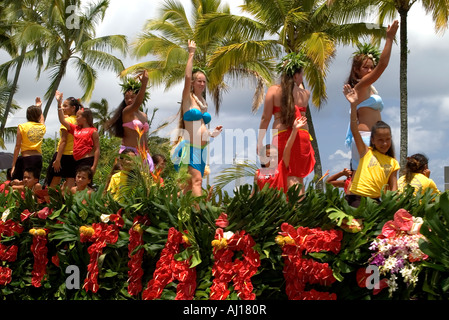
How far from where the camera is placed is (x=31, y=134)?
7.87 meters

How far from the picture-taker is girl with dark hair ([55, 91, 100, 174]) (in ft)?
23.0

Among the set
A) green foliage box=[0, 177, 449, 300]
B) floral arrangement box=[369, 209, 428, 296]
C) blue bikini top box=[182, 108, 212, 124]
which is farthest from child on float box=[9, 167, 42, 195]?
floral arrangement box=[369, 209, 428, 296]

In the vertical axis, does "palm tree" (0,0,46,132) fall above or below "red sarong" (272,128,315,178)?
above

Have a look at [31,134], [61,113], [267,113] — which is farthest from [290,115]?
[31,134]

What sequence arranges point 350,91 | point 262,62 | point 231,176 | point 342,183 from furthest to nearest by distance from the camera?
point 262,62, point 342,183, point 350,91, point 231,176

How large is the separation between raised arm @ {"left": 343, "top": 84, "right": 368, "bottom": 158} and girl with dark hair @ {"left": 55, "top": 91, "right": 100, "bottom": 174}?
3229 millimetres

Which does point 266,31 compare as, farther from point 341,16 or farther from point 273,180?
point 273,180

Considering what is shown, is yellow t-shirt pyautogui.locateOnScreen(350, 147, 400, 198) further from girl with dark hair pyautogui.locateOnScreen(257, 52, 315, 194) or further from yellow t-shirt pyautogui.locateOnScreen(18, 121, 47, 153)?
yellow t-shirt pyautogui.locateOnScreen(18, 121, 47, 153)

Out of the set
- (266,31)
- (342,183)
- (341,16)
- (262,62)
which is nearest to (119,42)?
(262,62)

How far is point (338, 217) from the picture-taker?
365 cm

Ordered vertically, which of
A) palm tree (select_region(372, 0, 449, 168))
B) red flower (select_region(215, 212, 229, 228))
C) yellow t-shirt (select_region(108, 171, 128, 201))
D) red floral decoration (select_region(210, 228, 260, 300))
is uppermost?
palm tree (select_region(372, 0, 449, 168))

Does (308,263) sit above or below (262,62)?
below

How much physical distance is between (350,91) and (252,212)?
5.68ft

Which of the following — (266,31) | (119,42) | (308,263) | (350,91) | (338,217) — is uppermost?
(119,42)
